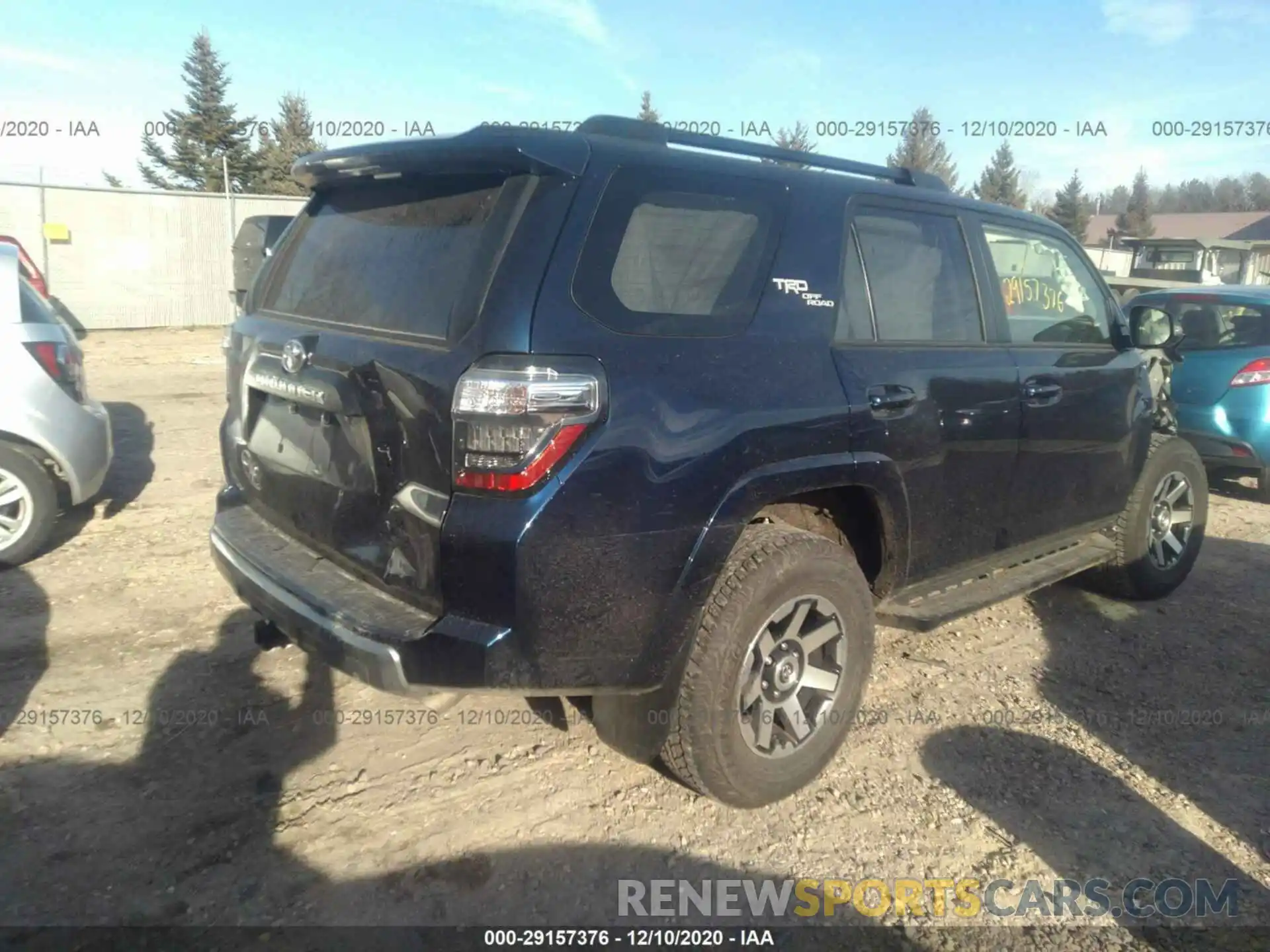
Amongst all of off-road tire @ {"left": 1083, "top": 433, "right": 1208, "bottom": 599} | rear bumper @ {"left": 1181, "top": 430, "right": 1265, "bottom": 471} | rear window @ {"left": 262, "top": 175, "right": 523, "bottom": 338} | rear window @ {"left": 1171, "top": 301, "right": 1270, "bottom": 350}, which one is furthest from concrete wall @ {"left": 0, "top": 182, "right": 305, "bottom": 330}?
off-road tire @ {"left": 1083, "top": 433, "right": 1208, "bottom": 599}

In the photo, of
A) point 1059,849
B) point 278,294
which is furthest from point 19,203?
point 1059,849

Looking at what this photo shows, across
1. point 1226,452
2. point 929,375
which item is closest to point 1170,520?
point 1226,452

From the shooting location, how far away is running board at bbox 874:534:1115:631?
337cm

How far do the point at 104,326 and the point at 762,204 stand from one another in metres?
16.2

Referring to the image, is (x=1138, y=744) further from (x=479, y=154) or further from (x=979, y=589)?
(x=479, y=154)

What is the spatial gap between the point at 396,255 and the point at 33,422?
3.14 metres

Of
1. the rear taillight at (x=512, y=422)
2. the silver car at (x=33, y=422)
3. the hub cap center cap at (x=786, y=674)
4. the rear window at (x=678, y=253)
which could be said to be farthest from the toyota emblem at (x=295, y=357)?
the silver car at (x=33, y=422)

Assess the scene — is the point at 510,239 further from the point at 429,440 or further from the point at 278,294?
the point at 278,294

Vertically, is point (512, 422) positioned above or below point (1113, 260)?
below

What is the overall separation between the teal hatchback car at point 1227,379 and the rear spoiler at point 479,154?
564 cm

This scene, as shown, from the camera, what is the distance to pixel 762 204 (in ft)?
9.46

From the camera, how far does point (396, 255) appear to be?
2.74 meters

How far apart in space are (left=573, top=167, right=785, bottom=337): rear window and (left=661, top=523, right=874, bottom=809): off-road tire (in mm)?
719

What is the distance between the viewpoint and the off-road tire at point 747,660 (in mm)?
2684
